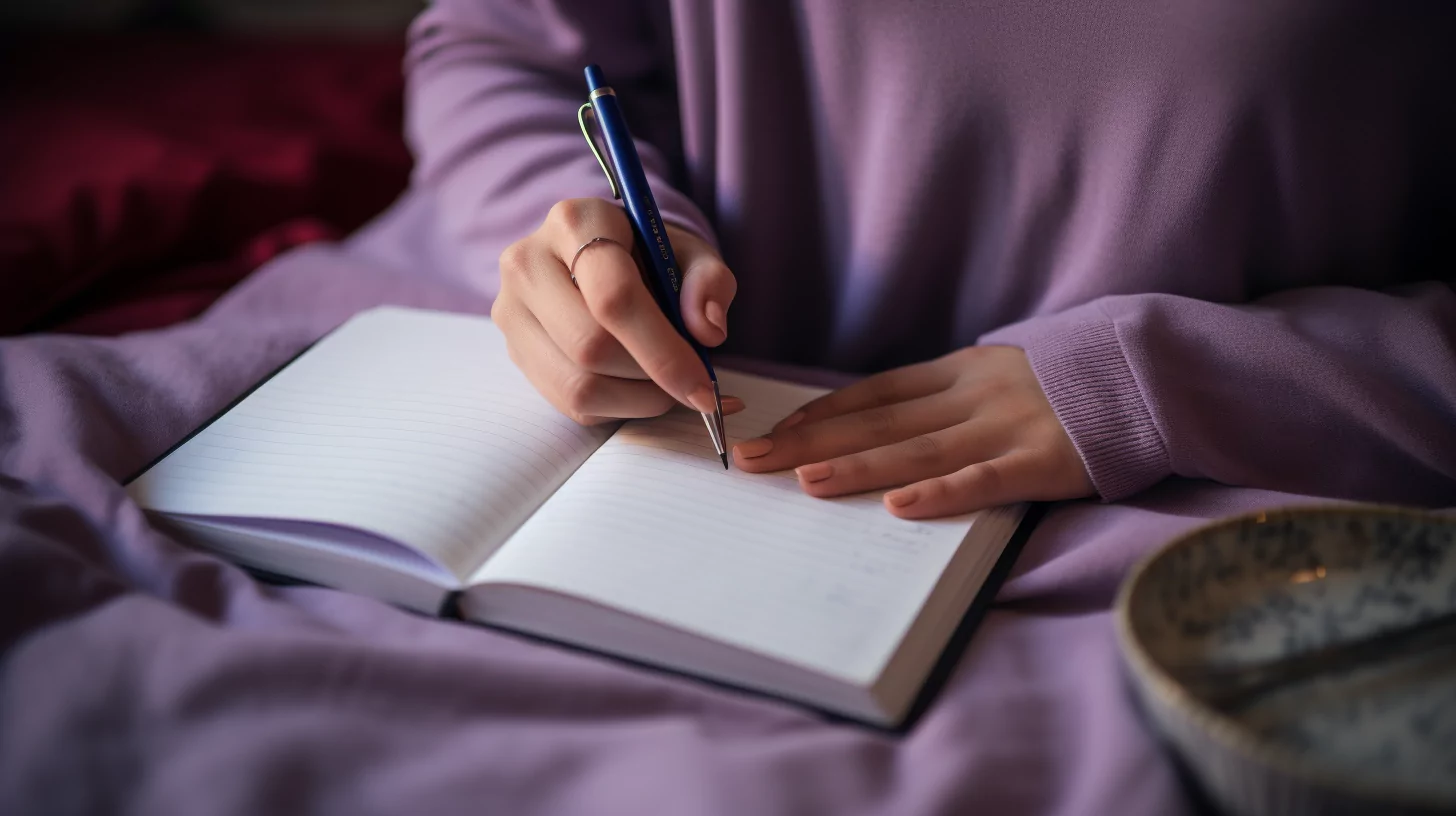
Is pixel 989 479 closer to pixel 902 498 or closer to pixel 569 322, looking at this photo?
pixel 902 498

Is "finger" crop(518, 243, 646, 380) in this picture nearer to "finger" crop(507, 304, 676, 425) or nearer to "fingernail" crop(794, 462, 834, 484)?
"finger" crop(507, 304, 676, 425)

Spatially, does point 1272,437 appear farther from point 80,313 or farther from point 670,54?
point 80,313

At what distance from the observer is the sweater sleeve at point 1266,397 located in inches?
22.4

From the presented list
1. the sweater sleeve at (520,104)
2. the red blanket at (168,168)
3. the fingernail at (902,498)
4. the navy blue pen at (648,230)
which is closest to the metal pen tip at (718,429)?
the navy blue pen at (648,230)

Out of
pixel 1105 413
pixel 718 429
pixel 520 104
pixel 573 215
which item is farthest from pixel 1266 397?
pixel 520 104

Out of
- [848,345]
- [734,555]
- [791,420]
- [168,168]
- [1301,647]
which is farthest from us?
[168,168]

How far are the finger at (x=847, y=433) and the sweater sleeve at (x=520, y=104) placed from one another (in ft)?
0.75

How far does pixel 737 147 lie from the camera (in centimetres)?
79

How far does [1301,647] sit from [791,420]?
0.99ft

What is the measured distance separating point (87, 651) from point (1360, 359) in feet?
2.25

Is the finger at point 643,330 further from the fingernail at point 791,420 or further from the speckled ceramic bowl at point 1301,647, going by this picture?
the speckled ceramic bowl at point 1301,647

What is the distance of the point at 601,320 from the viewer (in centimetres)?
58

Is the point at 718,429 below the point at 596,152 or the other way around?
below

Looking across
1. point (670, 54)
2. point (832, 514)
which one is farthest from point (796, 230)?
point (832, 514)
